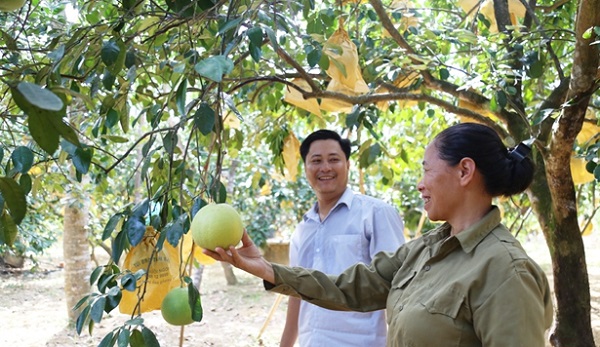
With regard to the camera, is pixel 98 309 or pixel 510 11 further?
pixel 510 11

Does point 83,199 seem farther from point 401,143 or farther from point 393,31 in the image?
point 393,31

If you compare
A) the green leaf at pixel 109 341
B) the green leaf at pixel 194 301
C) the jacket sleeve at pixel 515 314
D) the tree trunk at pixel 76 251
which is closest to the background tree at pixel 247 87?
the green leaf at pixel 194 301

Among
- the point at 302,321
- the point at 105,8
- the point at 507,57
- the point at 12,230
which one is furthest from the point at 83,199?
the point at 12,230

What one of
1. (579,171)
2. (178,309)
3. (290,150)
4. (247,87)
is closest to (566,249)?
(579,171)

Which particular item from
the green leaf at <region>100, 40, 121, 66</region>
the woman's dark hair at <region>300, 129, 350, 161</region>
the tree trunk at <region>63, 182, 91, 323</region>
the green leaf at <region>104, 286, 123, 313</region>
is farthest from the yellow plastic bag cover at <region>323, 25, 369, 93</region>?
the tree trunk at <region>63, 182, 91, 323</region>

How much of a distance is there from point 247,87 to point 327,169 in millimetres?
1119

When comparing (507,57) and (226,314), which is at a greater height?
(507,57)

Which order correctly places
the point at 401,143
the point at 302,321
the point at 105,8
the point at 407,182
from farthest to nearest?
1. the point at 407,182
2. the point at 401,143
3. the point at 105,8
4. the point at 302,321

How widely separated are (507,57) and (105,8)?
1743 millimetres

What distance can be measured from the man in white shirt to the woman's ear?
0.82m

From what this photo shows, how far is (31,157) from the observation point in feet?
4.32

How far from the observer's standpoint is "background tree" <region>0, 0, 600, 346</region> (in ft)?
4.40

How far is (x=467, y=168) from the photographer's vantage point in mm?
1423

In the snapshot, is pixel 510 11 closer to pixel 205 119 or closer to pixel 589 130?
pixel 589 130
